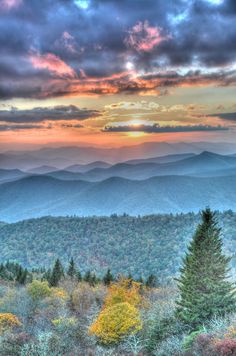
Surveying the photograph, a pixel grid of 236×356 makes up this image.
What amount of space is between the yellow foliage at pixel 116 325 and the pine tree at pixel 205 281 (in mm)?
4078

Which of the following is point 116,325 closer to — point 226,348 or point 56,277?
point 226,348

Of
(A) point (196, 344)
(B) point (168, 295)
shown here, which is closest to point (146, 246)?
(B) point (168, 295)

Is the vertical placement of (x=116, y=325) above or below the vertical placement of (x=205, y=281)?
below

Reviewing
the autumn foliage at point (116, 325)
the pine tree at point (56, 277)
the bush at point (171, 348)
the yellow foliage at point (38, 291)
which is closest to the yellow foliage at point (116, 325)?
the autumn foliage at point (116, 325)

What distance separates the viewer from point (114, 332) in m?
32.2

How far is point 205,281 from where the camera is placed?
31734 mm

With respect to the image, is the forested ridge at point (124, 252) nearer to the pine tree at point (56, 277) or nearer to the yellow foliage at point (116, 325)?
the pine tree at point (56, 277)

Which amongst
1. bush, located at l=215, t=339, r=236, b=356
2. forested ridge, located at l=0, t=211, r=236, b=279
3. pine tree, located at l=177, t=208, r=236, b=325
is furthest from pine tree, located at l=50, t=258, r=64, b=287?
forested ridge, located at l=0, t=211, r=236, b=279

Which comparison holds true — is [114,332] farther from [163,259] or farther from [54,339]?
[163,259]

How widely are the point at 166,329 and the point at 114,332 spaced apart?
14.3 ft

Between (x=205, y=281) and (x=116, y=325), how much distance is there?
326 inches

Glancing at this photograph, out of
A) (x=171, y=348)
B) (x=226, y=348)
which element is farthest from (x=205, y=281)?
(x=226, y=348)

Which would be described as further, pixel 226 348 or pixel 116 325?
pixel 116 325

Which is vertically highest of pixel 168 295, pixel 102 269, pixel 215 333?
pixel 215 333
